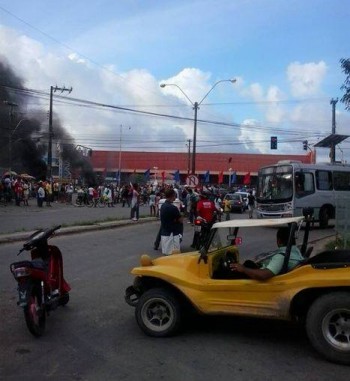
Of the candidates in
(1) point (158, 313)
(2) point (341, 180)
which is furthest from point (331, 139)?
(1) point (158, 313)

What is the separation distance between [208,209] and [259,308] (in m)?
8.79

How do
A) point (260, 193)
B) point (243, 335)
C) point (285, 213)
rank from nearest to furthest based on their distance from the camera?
point (243, 335)
point (285, 213)
point (260, 193)

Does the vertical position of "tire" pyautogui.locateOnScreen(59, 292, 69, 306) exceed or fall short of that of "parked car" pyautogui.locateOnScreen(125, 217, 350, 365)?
it falls short

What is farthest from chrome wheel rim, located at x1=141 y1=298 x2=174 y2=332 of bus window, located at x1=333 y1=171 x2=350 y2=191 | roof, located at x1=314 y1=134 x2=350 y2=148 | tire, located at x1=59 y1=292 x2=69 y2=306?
roof, located at x1=314 y1=134 x2=350 y2=148

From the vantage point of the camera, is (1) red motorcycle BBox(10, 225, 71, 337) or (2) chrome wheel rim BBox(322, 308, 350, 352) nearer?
(2) chrome wheel rim BBox(322, 308, 350, 352)

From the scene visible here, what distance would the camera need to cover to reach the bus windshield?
22.5 metres

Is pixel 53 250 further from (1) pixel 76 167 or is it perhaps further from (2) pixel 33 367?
(1) pixel 76 167

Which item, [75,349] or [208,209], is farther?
[208,209]

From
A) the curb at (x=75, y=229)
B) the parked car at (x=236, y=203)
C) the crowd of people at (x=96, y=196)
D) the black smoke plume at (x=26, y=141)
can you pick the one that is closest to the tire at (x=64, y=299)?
the curb at (x=75, y=229)

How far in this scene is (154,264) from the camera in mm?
5957

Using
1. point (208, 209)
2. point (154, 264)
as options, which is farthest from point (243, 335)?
point (208, 209)

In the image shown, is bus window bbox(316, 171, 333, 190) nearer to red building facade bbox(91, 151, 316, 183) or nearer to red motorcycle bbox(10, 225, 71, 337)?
red motorcycle bbox(10, 225, 71, 337)

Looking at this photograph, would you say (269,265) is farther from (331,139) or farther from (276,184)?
(331,139)

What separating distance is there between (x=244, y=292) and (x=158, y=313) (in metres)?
1.03
